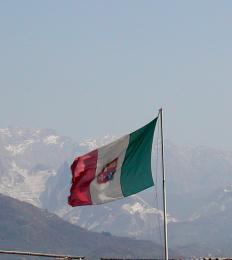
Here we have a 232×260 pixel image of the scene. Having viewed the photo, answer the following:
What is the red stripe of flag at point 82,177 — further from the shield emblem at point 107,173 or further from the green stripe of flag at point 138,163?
the green stripe of flag at point 138,163

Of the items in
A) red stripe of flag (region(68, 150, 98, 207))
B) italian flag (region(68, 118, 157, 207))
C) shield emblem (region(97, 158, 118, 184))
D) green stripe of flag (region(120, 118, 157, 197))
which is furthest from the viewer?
red stripe of flag (region(68, 150, 98, 207))

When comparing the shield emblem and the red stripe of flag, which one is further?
the red stripe of flag

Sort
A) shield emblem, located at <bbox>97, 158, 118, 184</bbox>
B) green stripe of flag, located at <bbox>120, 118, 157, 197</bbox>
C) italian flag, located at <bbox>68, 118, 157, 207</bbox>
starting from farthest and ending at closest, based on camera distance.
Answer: shield emblem, located at <bbox>97, 158, 118, 184</bbox> → italian flag, located at <bbox>68, 118, 157, 207</bbox> → green stripe of flag, located at <bbox>120, 118, 157, 197</bbox>

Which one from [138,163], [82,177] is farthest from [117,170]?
[82,177]

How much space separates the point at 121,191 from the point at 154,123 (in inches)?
128

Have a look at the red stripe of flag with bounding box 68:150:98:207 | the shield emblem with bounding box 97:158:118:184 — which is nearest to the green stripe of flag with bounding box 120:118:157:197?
the shield emblem with bounding box 97:158:118:184

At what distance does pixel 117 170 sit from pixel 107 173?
0.56 m

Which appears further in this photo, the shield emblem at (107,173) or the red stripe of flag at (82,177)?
the red stripe of flag at (82,177)

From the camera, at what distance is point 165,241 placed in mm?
29922

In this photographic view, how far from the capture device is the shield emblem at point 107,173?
112 ft

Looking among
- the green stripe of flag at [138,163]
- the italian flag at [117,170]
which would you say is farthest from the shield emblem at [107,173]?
the green stripe of flag at [138,163]

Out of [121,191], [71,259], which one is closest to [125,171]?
[121,191]

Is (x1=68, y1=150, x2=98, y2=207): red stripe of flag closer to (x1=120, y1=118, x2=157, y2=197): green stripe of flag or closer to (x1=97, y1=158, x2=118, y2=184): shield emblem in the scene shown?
(x1=97, y1=158, x2=118, y2=184): shield emblem

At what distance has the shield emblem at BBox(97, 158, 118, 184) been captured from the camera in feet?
112
